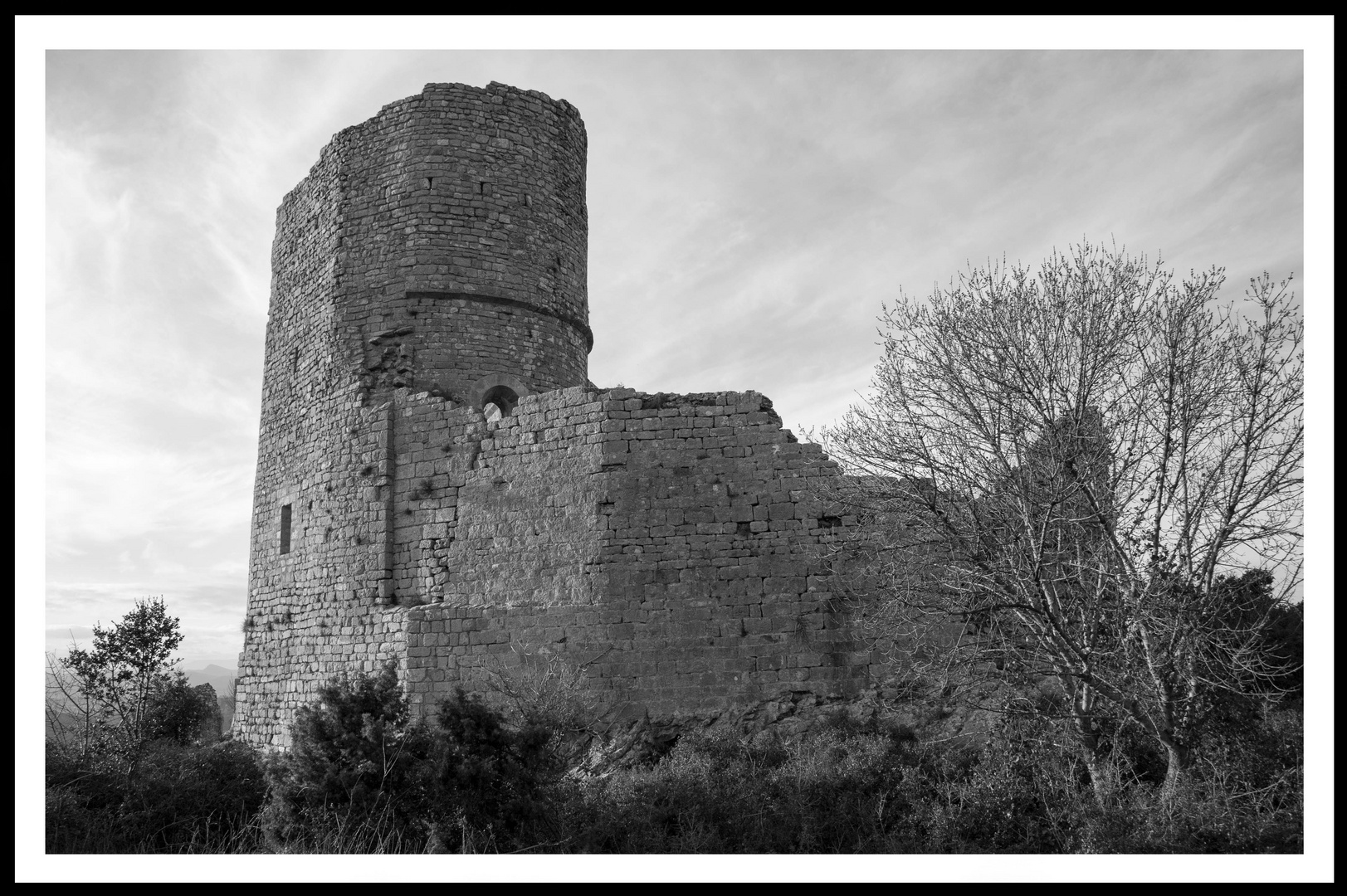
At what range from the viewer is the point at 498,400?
1319cm

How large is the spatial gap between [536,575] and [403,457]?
257 cm

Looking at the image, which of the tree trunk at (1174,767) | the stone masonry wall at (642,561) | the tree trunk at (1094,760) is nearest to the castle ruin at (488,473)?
the stone masonry wall at (642,561)

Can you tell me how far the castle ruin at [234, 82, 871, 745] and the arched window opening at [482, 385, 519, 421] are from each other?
0.12 feet

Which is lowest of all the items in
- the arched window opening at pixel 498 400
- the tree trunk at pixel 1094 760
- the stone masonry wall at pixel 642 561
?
the tree trunk at pixel 1094 760

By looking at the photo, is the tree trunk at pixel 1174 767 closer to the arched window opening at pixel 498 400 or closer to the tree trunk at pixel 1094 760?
the tree trunk at pixel 1094 760

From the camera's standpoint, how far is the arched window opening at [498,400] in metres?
13.0

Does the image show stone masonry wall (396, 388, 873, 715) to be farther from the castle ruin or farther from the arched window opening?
the arched window opening

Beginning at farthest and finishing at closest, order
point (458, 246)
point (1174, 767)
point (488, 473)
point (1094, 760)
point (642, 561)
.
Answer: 1. point (458, 246)
2. point (488, 473)
3. point (642, 561)
4. point (1094, 760)
5. point (1174, 767)

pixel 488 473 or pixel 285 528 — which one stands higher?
pixel 488 473

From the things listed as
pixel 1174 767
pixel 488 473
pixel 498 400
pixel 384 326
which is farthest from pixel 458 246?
pixel 1174 767

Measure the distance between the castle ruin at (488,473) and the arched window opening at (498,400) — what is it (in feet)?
0.12

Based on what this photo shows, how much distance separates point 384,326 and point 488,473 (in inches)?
116

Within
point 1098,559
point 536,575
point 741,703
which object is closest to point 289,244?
point 536,575

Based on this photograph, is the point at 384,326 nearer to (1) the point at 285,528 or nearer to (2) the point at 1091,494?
(1) the point at 285,528
